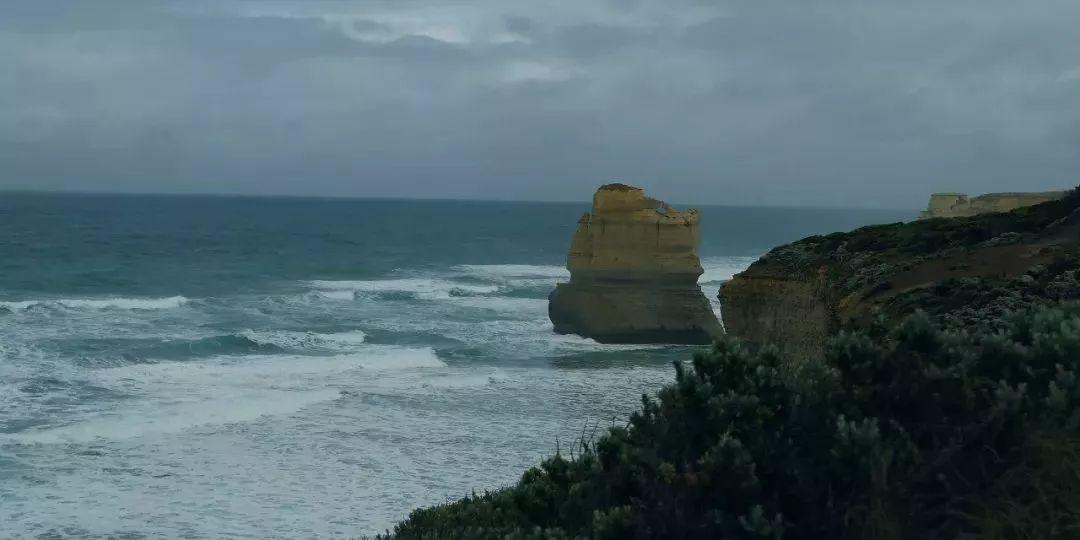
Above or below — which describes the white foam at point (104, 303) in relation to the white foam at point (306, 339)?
above

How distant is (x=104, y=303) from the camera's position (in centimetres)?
4253

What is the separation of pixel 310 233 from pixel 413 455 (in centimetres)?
8829

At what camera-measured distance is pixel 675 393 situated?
5.77 m

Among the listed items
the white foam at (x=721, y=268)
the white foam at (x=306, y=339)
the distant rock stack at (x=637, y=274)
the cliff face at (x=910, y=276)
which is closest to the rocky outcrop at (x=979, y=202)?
the distant rock stack at (x=637, y=274)

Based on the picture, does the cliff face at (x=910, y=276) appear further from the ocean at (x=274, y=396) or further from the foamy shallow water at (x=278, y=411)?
the foamy shallow water at (x=278, y=411)

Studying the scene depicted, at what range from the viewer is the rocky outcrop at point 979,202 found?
34741mm

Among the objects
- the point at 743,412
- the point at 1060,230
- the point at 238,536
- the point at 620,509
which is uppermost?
the point at 1060,230

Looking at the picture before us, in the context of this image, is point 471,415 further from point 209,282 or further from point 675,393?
point 209,282

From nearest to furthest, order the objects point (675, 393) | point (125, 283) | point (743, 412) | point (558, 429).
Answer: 1. point (743, 412)
2. point (675, 393)
3. point (558, 429)
4. point (125, 283)

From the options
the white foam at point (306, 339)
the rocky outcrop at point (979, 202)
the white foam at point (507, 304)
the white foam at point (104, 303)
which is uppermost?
the rocky outcrop at point (979, 202)

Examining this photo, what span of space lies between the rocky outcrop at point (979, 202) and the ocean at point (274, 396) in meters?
12.8

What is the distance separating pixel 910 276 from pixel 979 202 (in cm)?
2608

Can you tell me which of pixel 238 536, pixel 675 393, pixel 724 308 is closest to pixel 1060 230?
pixel 724 308

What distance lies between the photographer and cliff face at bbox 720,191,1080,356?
33.9 ft
